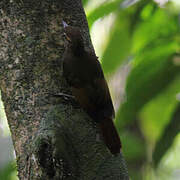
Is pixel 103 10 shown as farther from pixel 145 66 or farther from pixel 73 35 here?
pixel 145 66

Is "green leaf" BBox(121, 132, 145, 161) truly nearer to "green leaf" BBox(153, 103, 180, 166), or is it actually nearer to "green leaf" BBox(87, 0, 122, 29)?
"green leaf" BBox(153, 103, 180, 166)

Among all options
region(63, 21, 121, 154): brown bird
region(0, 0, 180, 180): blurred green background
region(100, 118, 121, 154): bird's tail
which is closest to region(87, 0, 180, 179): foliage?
region(0, 0, 180, 180): blurred green background

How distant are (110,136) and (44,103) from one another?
0.30 meters

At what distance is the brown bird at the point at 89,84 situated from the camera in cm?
182

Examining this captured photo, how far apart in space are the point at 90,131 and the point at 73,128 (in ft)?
0.28

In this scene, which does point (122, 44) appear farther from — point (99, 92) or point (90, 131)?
point (90, 131)

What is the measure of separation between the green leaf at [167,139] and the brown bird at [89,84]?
0.84 feet

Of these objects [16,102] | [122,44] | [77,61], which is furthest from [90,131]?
[122,44]

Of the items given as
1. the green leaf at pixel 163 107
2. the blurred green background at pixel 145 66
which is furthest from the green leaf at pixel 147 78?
the green leaf at pixel 163 107

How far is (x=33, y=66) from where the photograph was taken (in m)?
1.87

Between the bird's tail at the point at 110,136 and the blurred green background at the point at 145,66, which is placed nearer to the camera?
the bird's tail at the point at 110,136

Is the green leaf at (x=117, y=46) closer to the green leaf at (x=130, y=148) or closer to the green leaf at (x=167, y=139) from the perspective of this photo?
the green leaf at (x=130, y=148)

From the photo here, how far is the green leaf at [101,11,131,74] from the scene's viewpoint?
2.40 m

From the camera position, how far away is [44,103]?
179 cm
